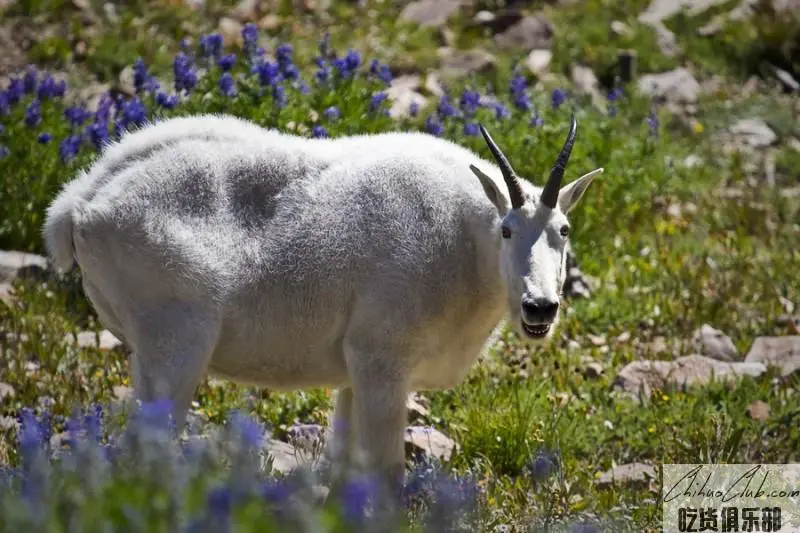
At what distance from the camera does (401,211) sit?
6.15 metres

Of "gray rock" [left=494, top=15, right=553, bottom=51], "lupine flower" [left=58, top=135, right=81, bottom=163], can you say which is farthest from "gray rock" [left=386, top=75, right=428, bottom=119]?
"lupine flower" [left=58, top=135, right=81, bottom=163]

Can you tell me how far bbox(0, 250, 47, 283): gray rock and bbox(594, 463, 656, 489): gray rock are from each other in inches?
164

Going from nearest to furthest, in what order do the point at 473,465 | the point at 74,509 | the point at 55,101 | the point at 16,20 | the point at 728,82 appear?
1. the point at 74,509
2. the point at 473,465
3. the point at 55,101
4. the point at 16,20
5. the point at 728,82

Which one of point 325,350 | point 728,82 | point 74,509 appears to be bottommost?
point 728,82

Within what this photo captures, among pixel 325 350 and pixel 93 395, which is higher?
pixel 325 350

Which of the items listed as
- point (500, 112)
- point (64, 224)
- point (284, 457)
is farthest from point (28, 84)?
point (284, 457)

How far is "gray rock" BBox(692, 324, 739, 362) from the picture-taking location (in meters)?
8.98

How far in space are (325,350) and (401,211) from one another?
0.74 metres

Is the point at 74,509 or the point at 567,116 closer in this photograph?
the point at 74,509

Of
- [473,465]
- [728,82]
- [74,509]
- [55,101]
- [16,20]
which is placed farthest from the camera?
[728,82]

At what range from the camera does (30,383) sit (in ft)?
24.6

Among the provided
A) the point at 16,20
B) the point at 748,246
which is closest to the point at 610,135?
the point at 748,246

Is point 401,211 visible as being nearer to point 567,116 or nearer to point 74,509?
point 74,509

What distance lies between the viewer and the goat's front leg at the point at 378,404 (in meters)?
5.97
